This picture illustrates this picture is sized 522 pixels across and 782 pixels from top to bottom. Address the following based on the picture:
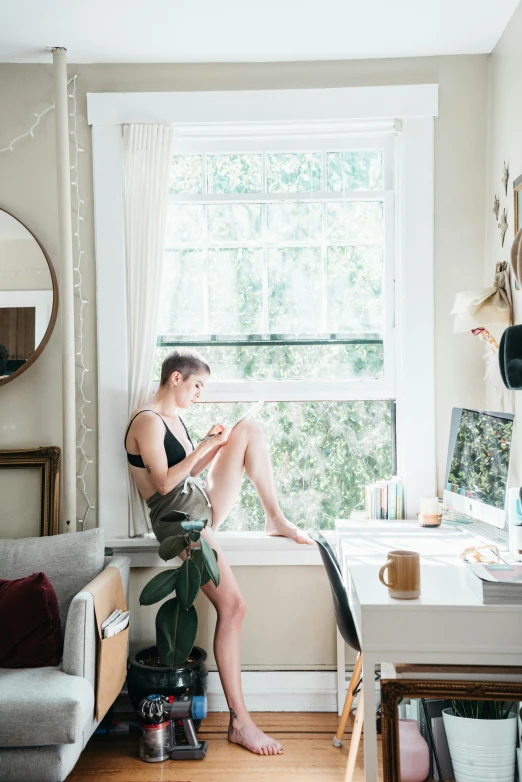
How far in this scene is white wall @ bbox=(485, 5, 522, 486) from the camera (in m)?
2.76

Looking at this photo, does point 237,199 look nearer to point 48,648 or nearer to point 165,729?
point 48,648

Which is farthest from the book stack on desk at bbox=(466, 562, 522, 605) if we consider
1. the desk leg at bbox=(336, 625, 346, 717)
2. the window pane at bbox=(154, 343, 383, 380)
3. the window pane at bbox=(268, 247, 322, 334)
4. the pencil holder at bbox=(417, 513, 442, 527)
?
the window pane at bbox=(268, 247, 322, 334)

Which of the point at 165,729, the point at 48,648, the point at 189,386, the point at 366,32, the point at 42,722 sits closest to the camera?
the point at 42,722

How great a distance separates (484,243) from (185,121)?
4.69 feet

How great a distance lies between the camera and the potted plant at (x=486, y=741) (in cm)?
203

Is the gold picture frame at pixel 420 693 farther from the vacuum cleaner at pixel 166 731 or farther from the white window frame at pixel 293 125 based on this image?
the white window frame at pixel 293 125

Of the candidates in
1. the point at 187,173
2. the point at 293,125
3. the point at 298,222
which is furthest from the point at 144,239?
the point at 293,125

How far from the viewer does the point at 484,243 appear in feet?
10.5

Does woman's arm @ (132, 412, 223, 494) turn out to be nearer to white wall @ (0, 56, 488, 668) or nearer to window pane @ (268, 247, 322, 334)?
white wall @ (0, 56, 488, 668)

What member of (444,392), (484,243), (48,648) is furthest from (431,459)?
(48,648)

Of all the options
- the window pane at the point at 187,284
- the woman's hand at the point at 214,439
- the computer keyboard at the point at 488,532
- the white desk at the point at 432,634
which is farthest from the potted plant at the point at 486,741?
the window pane at the point at 187,284

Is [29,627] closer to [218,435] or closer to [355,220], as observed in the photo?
[218,435]

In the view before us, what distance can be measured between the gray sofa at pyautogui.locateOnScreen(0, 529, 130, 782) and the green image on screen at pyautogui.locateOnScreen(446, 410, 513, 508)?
1456mm

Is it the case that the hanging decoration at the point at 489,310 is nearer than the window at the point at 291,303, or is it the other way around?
the hanging decoration at the point at 489,310
